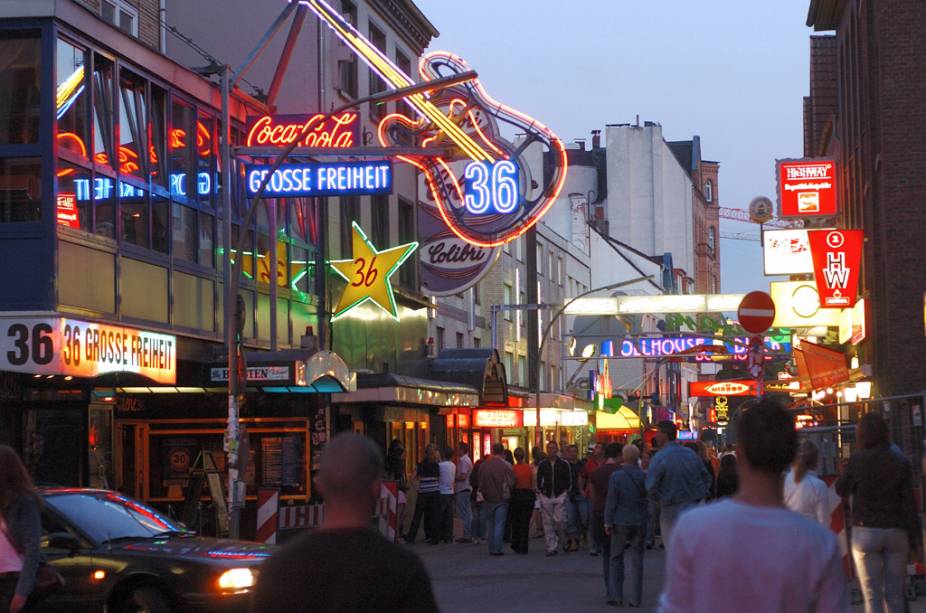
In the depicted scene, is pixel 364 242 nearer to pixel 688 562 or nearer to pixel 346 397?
pixel 346 397

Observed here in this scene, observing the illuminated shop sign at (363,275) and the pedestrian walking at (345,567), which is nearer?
the pedestrian walking at (345,567)

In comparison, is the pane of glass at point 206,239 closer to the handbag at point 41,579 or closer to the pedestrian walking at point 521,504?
the pedestrian walking at point 521,504

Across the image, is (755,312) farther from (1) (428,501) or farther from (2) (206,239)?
(1) (428,501)

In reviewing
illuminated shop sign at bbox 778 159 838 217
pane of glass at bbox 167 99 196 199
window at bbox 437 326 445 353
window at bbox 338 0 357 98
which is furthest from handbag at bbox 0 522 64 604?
window at bbox 437 326 445 353

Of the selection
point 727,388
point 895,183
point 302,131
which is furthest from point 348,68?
point 727,388

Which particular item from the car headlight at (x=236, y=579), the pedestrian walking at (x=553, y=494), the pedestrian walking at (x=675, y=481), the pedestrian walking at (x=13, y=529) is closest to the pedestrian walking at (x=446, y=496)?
the pedestrian walking at (x=553, y=494)

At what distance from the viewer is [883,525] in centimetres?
1082

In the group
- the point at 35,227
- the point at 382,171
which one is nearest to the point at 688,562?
the point at 35,227

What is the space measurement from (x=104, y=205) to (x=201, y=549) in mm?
8767

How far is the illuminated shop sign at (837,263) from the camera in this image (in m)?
28.5

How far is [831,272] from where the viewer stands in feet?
94.5

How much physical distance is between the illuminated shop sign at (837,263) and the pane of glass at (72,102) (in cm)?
1487

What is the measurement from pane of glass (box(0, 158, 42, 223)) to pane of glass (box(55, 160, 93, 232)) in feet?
0.90

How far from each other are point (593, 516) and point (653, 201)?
8007 centimetres
